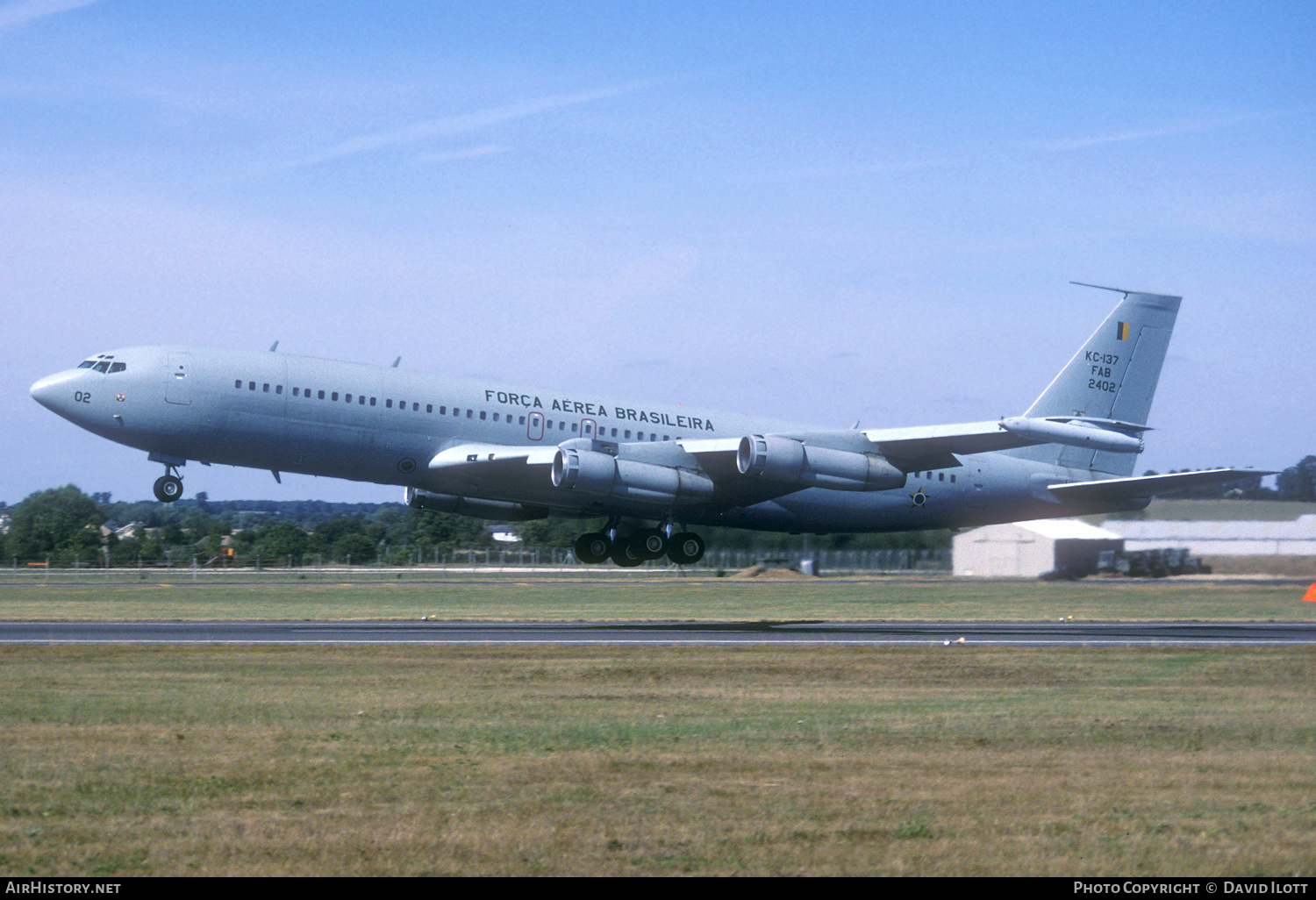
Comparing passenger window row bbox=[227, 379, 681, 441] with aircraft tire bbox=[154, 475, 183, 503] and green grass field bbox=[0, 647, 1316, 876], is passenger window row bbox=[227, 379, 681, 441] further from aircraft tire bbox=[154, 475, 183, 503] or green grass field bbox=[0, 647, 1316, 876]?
green grass field bbox=[0, 647, 1316, 876]

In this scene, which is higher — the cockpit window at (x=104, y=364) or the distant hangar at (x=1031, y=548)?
the cockpit window at (x=104, y=364)

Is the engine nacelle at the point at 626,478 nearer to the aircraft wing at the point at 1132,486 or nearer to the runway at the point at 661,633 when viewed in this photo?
the runway at the point at 661,633

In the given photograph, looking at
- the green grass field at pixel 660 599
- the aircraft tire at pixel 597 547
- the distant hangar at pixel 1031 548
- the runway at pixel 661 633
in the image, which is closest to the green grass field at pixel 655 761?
the runway at pixel 661 633

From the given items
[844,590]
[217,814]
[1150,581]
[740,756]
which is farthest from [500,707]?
[1150,581]

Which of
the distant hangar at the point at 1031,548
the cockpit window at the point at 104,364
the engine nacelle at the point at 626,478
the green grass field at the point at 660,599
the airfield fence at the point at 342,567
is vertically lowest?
the green grass field at the point at 660,599

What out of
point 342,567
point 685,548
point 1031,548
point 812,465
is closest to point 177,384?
point 685,548

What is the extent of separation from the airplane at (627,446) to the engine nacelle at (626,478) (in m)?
0.06

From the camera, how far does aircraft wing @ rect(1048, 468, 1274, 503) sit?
40750 millimetres

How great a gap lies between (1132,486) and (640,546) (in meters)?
16.6

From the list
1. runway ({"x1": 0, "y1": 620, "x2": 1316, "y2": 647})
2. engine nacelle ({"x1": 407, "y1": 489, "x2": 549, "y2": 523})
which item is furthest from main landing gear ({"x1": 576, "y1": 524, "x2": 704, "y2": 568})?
runway ({"x1": 0, "y1": 620, "x2": 1316, "y2": 647})

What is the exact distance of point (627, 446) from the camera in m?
42.1

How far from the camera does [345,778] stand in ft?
49.9

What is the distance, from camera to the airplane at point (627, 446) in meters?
37.1

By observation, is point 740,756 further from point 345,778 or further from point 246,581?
point 246,581
